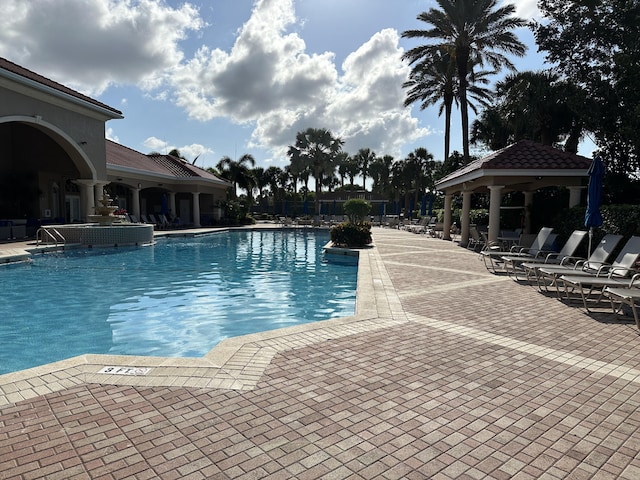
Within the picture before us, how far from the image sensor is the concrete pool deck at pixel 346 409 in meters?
2.60

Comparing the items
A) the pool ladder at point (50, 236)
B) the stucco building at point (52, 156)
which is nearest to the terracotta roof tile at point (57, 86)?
the stucco building at point (52, 156)

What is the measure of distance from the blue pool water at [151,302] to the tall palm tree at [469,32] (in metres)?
16.6

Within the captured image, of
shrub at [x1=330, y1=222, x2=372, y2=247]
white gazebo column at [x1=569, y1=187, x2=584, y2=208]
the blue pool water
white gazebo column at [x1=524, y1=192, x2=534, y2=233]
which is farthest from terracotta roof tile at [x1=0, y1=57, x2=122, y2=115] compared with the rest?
white gazebo column at [x1=569, y1=187, x2=584, y2=208]

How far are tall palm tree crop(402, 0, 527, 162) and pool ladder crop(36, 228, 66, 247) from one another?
71.0 feet

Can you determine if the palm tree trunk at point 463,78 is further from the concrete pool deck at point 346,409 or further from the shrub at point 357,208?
the concrete pool deck at point 346,409

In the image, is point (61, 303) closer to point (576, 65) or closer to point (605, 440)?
point (605, 440)

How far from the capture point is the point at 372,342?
490 centimetres

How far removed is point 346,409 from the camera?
3.29 meters

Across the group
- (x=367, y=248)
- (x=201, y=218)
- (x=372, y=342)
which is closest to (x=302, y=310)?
(x=372, y=342)

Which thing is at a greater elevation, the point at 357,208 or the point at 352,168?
the point at 352,168

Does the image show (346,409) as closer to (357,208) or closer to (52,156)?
(357,208)

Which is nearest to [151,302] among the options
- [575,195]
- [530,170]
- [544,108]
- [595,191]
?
[595,191]

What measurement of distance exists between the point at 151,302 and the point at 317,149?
3324cm

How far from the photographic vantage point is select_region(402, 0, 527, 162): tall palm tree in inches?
909
